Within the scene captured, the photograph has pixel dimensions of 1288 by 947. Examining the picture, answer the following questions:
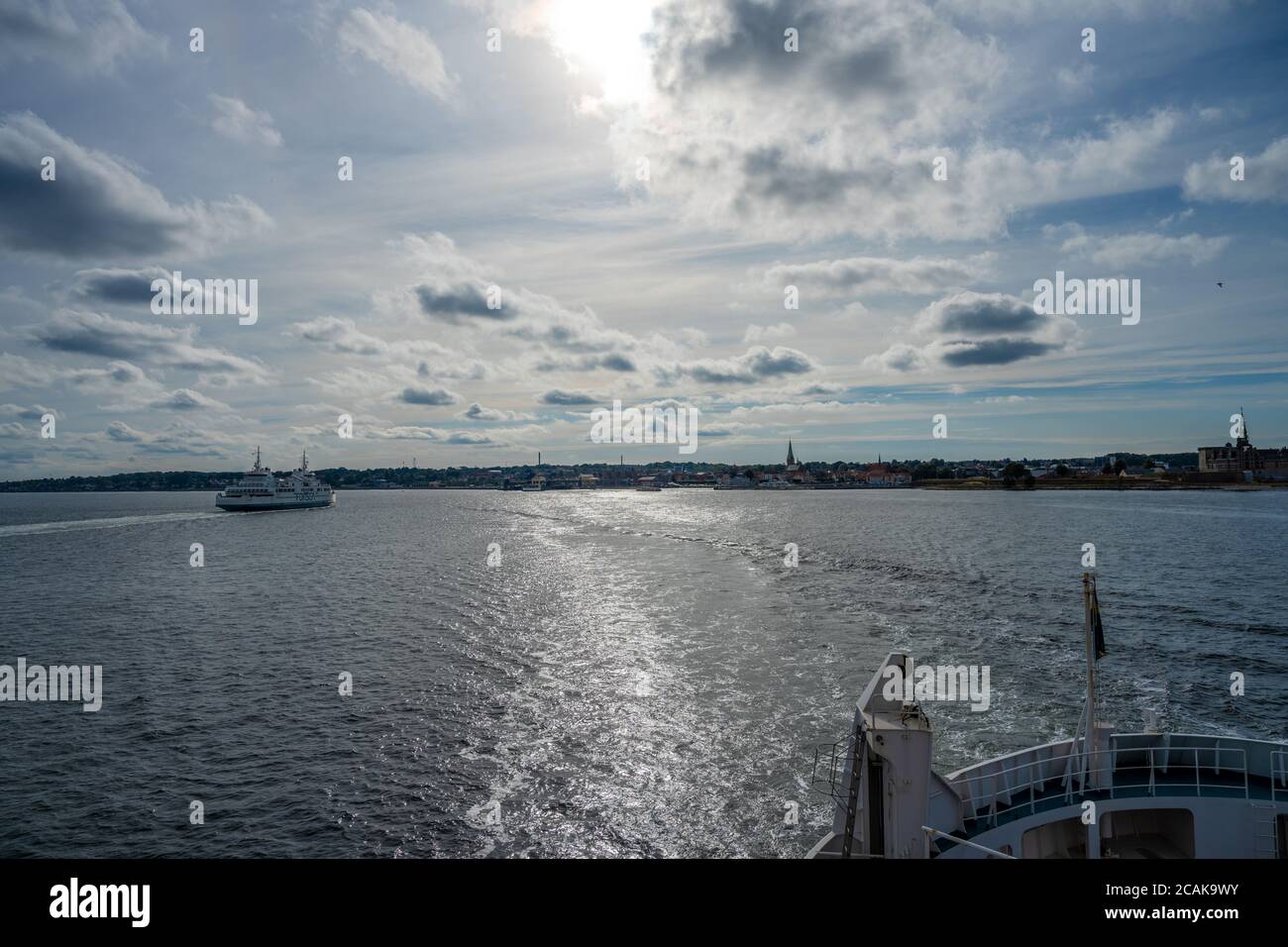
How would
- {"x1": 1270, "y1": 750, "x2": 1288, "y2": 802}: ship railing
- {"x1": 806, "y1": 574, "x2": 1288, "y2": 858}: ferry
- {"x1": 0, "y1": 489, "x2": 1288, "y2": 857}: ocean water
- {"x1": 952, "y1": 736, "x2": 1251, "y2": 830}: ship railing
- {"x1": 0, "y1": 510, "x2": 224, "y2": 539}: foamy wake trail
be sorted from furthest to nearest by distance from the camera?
{"x1": 0, "y1": 510, "x2": 224, "y2": 539}: foamy wake trail → {"x1": 0, "y1": 489, "x2": 1288, "y2": 857}: ocean water → {"x1": 952, "y1": 736, "x2": 1251, "y2": 830}: ship railing → {"x1": 1270, "y1": 750, "x2": 1288, "y2": 802}: ship railing → {"x1": 806, "y1": 574, "x2": 1288, "y2": 858}: ferry

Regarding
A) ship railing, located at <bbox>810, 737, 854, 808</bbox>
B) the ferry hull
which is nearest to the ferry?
ship railing, located at <bbox>810, 737, 854, 808</bbox>

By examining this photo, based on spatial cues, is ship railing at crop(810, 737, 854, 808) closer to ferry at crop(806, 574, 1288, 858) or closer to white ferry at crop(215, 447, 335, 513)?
ferry at crop(806, 574, 1288, 858)

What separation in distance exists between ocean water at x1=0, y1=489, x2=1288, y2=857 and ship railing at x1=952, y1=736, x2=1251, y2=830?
17.2 ft

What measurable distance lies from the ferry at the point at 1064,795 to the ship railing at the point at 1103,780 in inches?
1.3

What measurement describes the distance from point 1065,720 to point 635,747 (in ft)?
57.5

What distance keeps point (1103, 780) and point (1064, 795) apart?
3.42 ft

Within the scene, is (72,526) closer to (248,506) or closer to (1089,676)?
(248,506)

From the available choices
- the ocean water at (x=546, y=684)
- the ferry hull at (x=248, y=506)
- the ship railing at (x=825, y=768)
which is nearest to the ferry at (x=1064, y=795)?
the ship railing at (x=825, y=768)

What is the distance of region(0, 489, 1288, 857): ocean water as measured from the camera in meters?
20.7

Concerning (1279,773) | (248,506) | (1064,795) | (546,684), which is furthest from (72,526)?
(1279,773)

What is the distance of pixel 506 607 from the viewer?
173 ft

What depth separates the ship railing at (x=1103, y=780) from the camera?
15039 millimetres
